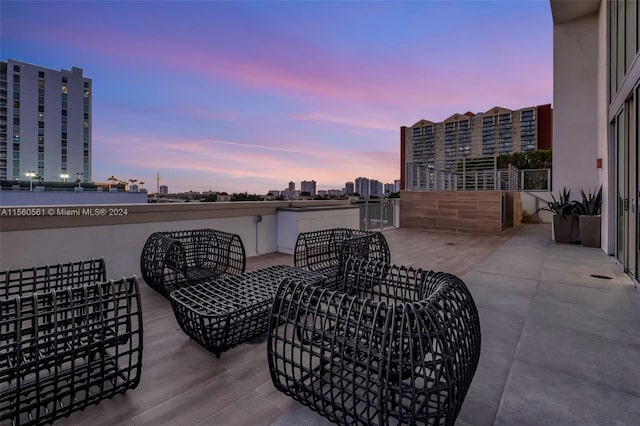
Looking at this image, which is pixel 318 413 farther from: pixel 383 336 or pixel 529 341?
pixel 529 341

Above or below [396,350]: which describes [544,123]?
above

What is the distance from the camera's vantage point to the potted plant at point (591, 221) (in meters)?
5.99

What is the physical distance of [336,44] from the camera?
786cm

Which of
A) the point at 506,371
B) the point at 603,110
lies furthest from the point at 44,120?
the point at 603,110

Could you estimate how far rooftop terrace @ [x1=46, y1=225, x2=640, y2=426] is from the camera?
145 cm

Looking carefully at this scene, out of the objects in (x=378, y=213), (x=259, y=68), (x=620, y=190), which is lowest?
(x=378, y=213)

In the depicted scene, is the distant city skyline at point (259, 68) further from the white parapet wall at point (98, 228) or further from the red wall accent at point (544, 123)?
the red wall accent at point (544, 123)

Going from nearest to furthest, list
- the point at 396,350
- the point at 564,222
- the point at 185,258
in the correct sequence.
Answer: the point at 396,350
the point at 185,258
the point at 564,222

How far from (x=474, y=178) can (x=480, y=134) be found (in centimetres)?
1413

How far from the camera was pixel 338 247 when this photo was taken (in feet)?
11.3

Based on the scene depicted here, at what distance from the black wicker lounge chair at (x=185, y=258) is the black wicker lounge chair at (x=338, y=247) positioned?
0.73m

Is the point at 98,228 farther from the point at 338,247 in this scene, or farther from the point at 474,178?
the point at 474,178

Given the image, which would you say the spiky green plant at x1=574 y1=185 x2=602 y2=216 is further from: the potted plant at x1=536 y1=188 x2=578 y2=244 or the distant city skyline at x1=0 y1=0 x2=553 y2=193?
the distant city skyline at x1=0 y1=0 x2=553 y2=193

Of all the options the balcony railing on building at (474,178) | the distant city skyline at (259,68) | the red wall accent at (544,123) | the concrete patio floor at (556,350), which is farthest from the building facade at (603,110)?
the red wall accent at (544,123)
